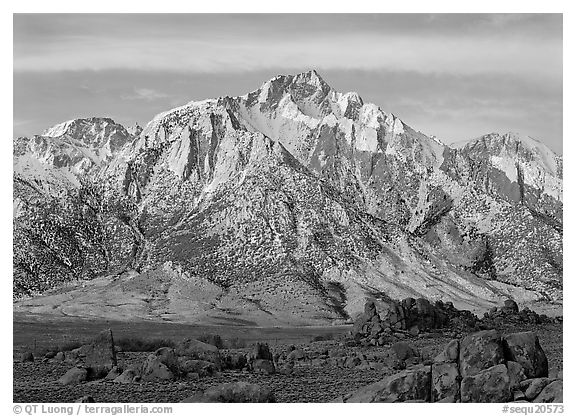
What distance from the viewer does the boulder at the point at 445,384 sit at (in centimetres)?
5406

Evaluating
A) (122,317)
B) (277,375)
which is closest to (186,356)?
(277,375)

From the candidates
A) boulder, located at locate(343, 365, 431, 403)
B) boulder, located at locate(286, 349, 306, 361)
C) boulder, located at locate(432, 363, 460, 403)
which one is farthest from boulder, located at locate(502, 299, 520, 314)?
boulder, located at locate(343, 365, 431, 403)

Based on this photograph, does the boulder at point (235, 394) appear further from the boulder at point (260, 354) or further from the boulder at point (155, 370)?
the boulder at point (260, 354)

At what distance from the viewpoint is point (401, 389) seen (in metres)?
54.4

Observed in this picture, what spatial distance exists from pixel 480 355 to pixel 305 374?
48.3 feet

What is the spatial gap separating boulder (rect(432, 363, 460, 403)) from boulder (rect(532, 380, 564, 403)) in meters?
4.56

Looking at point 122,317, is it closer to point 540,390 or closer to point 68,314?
point 68,314

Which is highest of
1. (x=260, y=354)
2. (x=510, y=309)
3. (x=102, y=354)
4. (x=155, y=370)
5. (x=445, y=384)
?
(x=510, y=309)

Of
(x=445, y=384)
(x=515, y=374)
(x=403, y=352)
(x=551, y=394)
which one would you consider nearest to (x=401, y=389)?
(x=445, y=384)

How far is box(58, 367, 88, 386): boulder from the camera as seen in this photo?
2451 inches

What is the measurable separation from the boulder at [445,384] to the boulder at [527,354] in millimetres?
4543

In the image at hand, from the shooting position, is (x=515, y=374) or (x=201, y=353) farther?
(x=201, y=353)

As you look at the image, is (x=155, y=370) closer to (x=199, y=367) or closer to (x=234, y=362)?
(x=199, y=367)

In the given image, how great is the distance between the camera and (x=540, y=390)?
54250mm
